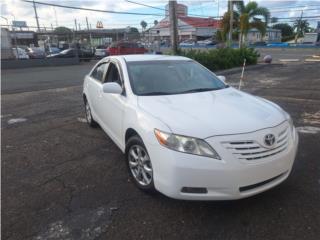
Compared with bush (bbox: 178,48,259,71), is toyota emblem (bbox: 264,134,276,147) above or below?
above

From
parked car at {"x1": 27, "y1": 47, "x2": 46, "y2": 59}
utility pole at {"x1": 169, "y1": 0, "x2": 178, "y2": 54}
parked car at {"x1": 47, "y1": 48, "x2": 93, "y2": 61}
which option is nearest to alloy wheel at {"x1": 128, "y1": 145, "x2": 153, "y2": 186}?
utility pole at {"x1": 169, "y1": 0, "x2": 178, "y2": 54}

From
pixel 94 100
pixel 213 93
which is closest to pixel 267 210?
pixel 213 93

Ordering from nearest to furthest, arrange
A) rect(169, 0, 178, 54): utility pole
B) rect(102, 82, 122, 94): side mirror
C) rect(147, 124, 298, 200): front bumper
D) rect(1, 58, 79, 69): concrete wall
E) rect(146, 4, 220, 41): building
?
1. rect(147, 124, 298, 200): front bumper
2. rect(102, 82, 122, 94): side mirror
3. rect(169, 0, 178, 54): utility pole
4. rect(1, 58, 79, 69): concrete wall
5. rect(146, 4, 220, 41): building

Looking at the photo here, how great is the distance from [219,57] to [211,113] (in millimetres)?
14738

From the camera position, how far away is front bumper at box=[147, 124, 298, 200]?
2.78 m

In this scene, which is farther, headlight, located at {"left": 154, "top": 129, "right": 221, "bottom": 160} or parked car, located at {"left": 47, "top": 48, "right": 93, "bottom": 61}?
parked car, located at {"left": 47, "top": 48, "right": 93, "bottom": 61}

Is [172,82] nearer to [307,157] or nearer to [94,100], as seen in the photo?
[94,100]

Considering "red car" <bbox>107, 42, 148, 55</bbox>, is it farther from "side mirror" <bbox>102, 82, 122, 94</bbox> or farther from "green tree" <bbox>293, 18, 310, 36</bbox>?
"green tree" <bbox>293, 18, 310, 36</bbox>

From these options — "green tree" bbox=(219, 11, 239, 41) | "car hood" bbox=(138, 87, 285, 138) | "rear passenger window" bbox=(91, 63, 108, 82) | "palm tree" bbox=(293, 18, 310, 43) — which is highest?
"green tree" bbox=(219, 11, 239, 41)

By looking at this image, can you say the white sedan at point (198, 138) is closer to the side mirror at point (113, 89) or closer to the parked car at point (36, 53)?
the side mirror at point (113, 89)

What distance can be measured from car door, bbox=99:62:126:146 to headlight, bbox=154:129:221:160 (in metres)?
1.16

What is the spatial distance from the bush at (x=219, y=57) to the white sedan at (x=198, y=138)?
40.1 ft

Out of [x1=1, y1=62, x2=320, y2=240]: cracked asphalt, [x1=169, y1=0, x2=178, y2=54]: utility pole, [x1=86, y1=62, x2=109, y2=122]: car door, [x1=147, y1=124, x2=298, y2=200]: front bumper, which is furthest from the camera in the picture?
[x1=169, y1=0, x2=178, y2=54]: utility pole

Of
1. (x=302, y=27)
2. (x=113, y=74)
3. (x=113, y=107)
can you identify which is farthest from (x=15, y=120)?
(x=302, y=27)
